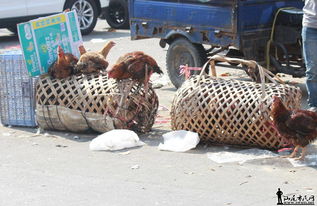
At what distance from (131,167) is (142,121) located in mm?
1176

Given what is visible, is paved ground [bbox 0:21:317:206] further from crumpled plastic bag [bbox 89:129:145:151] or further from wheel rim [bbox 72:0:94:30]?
wheel rim [bbox 72:0:94:30]

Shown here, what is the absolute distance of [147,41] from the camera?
14820mm

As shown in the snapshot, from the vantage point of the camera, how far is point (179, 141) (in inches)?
278

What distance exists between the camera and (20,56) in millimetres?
8039

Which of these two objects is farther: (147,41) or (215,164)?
(147,41)

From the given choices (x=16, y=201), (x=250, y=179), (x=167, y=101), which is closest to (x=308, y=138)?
(x=250, y=179)

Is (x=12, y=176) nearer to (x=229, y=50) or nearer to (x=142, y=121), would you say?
(x=142, y=121)

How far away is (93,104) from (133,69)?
54cm

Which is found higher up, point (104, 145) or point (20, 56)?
point (20, 56)

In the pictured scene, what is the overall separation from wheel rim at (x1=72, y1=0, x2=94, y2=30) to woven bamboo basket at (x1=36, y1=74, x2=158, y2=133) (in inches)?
336

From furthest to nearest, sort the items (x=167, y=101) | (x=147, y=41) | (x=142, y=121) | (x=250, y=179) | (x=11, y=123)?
(x=147, y=41), (x=167, y=101), (x=11, y=123), (x=142, y=121), (x=250, y=179)

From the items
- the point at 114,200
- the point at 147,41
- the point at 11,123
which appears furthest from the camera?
the point at 147,41

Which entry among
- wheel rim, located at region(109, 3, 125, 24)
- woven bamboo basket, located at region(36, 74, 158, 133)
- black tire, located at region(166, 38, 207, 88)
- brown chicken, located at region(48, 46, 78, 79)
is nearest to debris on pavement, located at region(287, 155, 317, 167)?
woven bamboo basket, located at region(36, 74, 158, 133)

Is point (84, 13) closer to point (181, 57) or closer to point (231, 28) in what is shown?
point (181, 57)
